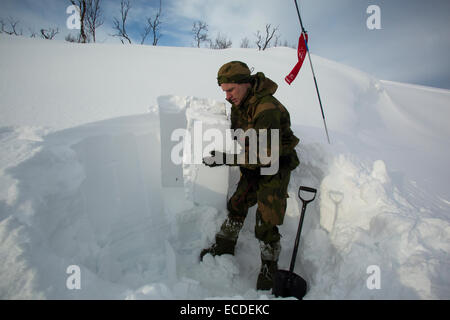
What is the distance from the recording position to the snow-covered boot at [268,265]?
172 cm

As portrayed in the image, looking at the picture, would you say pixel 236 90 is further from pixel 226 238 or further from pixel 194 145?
pixel 226 238

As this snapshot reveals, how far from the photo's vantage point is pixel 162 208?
218 centimetres

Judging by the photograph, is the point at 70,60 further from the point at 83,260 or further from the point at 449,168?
the point at 449,168

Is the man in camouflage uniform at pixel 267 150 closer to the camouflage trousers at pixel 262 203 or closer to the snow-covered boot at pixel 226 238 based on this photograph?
the camouflage trousers at pixel 262 203

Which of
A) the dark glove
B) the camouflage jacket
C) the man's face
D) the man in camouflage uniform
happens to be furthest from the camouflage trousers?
the man's face

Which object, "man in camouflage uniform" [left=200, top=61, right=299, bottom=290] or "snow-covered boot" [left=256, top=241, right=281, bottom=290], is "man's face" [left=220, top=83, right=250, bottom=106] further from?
"snow-covered boot" [left=256, top=241, right=281, bottom=290]

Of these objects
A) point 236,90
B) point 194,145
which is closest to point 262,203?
point 194,145

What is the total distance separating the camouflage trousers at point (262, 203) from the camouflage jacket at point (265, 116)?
6.6 inches

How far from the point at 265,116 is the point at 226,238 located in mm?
1156

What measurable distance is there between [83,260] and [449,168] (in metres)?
4.55

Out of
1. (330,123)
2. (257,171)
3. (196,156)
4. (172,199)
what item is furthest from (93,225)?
(330,123)

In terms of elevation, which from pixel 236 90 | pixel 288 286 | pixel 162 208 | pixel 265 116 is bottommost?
pixel 288 286

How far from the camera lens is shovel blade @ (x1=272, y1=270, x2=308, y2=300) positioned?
1.57 m

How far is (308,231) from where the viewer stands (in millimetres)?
2055
